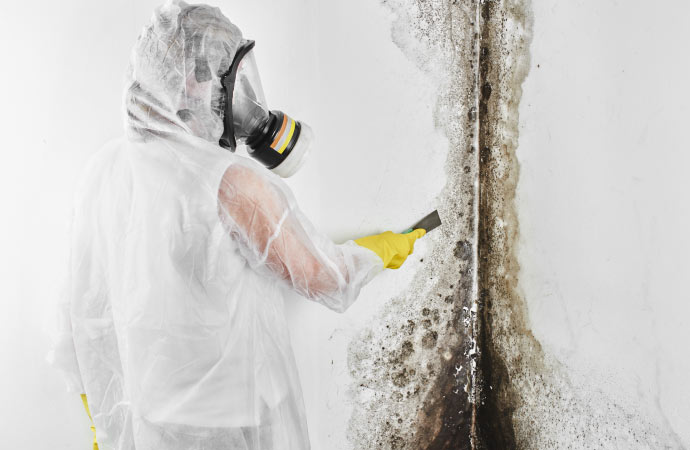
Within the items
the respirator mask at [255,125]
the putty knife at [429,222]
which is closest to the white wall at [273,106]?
the putty knife at [429,222]

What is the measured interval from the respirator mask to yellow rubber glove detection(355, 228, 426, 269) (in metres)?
0.30

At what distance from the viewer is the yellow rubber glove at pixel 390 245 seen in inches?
45.4

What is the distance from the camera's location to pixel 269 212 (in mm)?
819

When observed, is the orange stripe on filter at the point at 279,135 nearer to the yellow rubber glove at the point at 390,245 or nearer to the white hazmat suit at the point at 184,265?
the white hazmat suit at the point at 184,265

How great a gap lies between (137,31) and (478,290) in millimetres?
1168

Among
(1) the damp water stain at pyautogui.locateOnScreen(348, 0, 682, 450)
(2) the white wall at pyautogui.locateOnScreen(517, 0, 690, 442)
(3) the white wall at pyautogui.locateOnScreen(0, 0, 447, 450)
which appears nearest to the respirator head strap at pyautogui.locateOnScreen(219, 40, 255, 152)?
(3) the white wall at pyautogui.locateOnScreen(0, 0, 447, 450)

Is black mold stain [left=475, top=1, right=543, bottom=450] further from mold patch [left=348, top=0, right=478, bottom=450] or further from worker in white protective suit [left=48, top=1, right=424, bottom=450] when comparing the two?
worker in white protective suit [left=48, top=1, right=424, bottom=450]

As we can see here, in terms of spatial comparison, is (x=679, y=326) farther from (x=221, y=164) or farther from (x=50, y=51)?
(x=50, y=51)

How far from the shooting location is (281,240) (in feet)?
2.76

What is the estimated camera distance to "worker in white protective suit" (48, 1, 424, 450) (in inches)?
31.4

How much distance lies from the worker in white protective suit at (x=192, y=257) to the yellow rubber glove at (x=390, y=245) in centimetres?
19

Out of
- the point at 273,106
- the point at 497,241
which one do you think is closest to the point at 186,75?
the point at 273,106

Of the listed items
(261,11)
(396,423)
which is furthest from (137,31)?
(396,423)

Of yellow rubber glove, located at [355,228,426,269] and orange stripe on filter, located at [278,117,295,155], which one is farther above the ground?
orange stripe on filter, located at [278,117,295,155]
